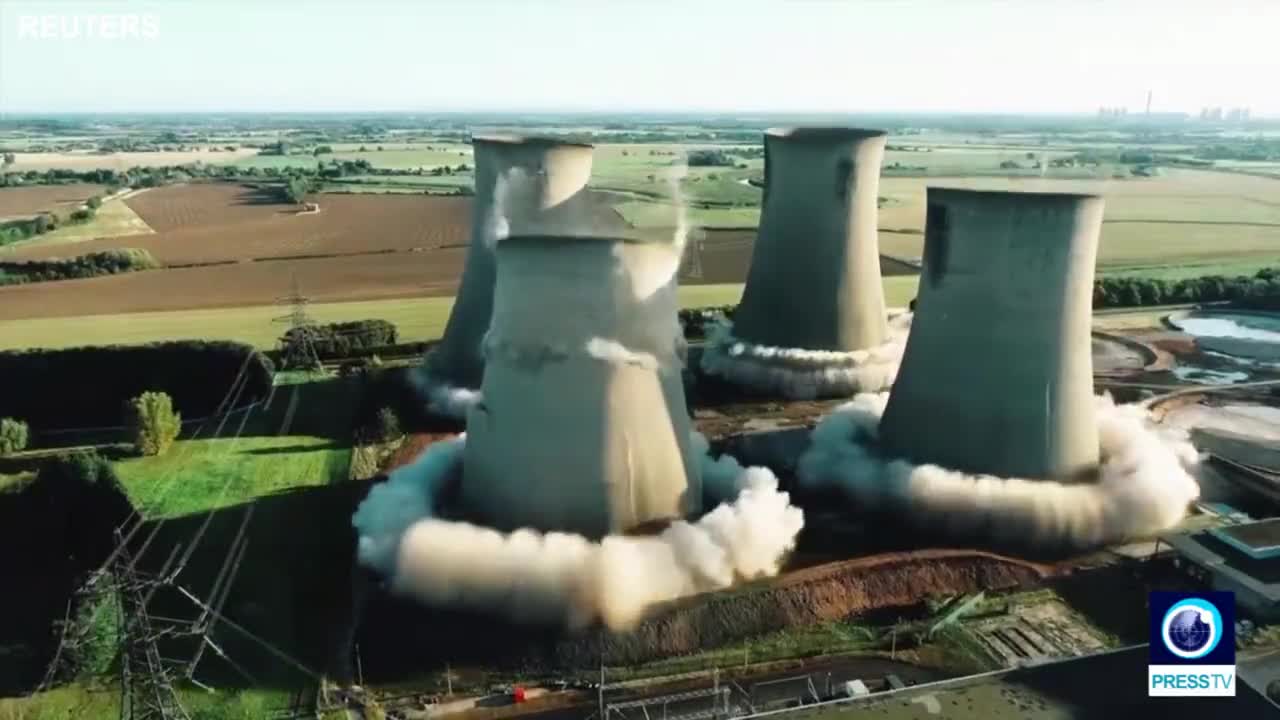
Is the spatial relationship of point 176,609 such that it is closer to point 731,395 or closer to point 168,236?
point 731,395

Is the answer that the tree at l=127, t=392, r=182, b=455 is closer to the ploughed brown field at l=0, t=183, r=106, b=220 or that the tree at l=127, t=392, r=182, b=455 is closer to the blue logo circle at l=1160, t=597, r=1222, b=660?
the blue logo circle at l=1160, t=597, r=1222, b=660

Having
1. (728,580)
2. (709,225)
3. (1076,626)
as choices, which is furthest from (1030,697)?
(709,225)

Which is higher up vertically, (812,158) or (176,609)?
(812,158)

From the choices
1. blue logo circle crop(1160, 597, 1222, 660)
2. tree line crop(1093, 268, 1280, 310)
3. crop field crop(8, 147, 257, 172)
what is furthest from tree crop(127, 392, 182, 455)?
crop field crop(8, 147, 257, 172)

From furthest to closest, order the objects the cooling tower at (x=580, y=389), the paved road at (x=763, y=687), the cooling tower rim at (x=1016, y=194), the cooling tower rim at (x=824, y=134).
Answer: the cooling tower rim at (x=824, y=134)
the cooling tower rim at (x=1016, y=194)
the cooling tower at (x=580, y=389)
the paved road at (x=763, y=687)

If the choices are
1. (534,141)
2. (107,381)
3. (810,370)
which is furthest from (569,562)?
(107,381)

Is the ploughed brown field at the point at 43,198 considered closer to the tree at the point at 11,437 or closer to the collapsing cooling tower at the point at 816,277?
the tree at the point at 11,437

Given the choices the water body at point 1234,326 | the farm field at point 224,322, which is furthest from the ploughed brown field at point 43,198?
the water body at point 1234,326
